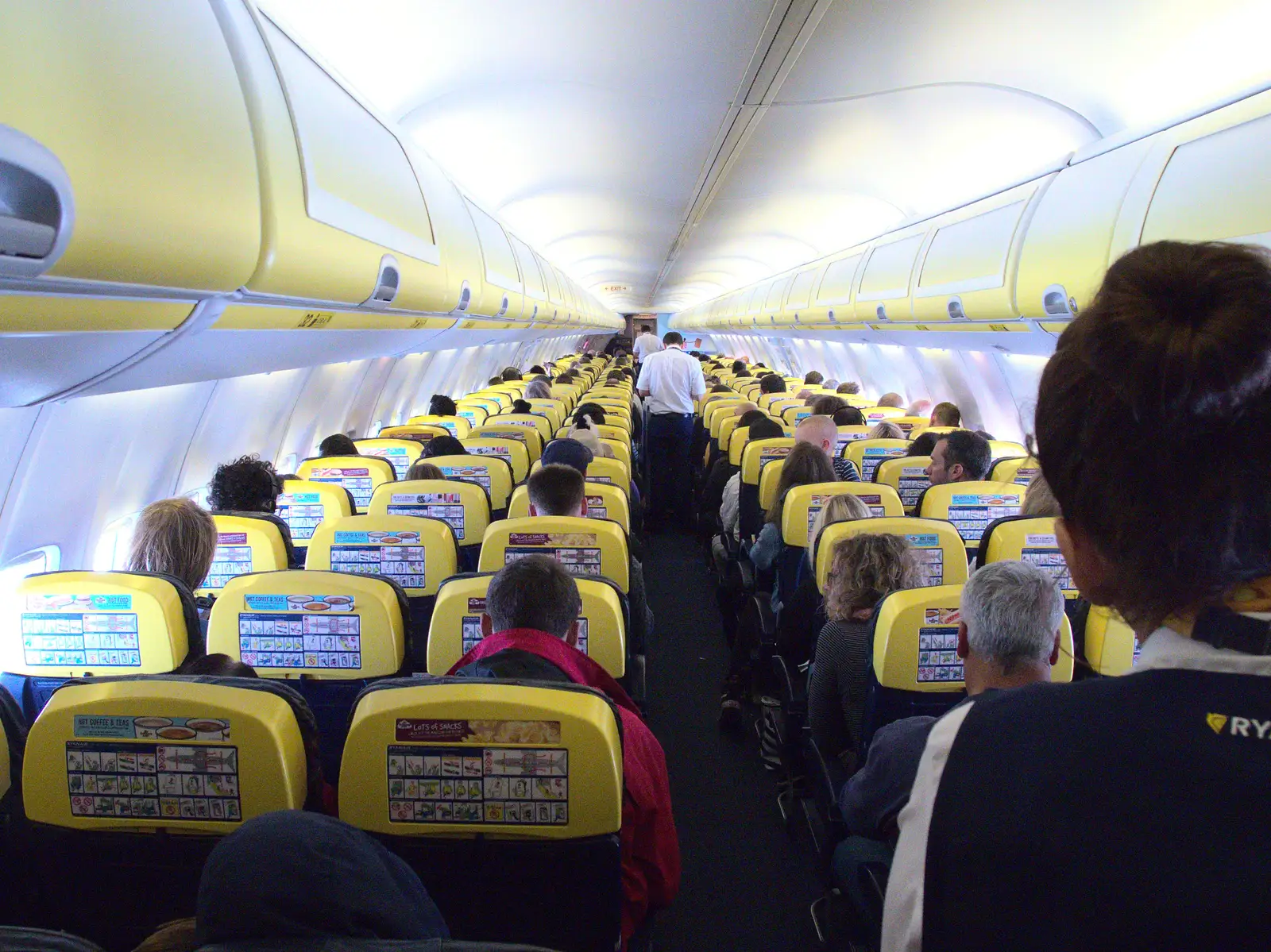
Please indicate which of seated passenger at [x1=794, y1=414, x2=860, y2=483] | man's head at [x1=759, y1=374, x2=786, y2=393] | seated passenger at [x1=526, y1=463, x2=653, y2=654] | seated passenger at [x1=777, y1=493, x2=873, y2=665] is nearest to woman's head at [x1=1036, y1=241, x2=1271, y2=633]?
seated passenger at [x1=777, y1=493, x2=873, y2=665]

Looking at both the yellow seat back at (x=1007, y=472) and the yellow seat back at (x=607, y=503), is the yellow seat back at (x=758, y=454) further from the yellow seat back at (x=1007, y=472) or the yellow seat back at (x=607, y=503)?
the yellow seat back at (x=607, y=503)

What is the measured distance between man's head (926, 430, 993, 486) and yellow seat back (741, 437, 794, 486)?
4.25 feet

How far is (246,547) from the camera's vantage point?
4203 mm

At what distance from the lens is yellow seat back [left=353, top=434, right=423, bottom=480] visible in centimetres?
729

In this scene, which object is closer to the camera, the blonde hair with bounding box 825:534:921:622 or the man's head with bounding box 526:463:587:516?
the blonde hair with bounding box 825:534:921:622

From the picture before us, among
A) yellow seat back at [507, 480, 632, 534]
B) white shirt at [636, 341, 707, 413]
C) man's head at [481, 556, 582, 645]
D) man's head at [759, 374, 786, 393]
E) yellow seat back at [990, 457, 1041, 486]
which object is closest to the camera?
man's head at [481, 556, 582, 645]

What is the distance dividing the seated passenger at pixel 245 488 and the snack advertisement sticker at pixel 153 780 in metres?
3.18

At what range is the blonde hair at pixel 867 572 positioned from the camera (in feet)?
11.4

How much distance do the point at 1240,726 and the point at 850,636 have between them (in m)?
2.61

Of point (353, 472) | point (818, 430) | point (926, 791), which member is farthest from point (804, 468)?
point (926, 791)

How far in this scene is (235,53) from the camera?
252 centimetres

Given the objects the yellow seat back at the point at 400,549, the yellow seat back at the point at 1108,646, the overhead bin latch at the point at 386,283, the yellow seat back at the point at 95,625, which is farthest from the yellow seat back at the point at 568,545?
the yellow seat back at the point at 1108,646

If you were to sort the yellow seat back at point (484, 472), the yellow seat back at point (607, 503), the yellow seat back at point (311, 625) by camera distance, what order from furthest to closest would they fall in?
the yellow seat back at point (484, 472) < the yellow seat back at point (607, 503) < the yellow seat back at point (311, 625)

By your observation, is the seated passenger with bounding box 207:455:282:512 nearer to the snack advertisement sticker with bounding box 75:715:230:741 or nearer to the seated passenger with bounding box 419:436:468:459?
the seated passenger with bounding box 419:436:468:459
